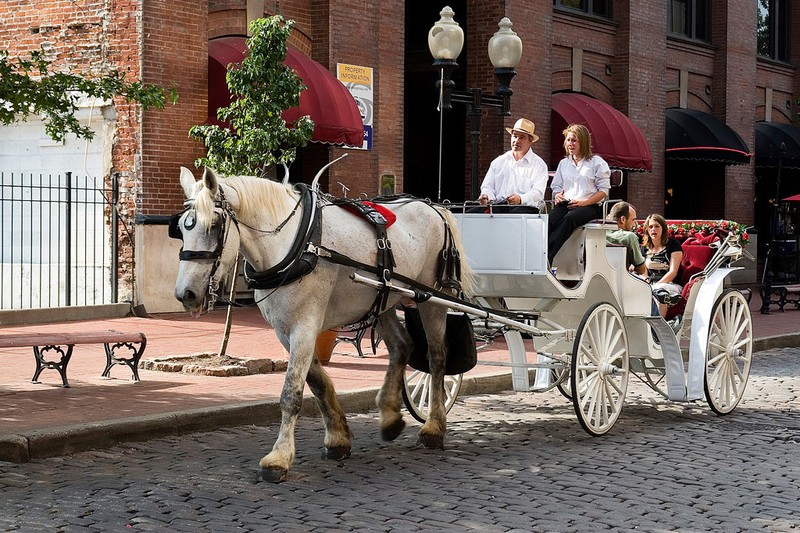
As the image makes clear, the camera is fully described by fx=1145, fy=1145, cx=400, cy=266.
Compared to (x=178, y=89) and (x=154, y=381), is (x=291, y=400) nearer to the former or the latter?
(x=154, y=381)

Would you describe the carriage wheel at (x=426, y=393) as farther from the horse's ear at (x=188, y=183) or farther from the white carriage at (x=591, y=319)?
the horse's ear at (x=188, y=183)

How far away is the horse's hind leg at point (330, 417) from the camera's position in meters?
7.50

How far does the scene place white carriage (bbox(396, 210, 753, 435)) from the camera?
28.4ft

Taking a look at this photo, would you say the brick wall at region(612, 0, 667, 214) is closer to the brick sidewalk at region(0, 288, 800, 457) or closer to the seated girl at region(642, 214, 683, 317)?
the brick sidewalk at region(0, 288, 800, 457)

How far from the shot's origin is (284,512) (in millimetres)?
6117

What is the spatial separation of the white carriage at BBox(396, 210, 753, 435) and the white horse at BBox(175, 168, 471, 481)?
1.96ft

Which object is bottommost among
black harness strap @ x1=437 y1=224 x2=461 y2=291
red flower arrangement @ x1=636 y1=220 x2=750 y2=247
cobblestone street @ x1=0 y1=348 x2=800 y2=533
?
cobblestone street @ x1=0 y1=348 x2=800 y2=533

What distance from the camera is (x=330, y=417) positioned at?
7.55 meters

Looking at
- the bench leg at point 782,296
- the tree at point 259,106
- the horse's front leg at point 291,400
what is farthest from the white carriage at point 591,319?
the bench leg at point 782,296

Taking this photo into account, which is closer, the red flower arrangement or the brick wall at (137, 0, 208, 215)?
the red flower arrangement

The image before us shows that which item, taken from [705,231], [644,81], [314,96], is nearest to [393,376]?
[705,231]

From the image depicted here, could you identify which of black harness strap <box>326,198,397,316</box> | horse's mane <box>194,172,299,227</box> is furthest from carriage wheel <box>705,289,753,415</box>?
horse's mane <box>194,172,299,227</box>

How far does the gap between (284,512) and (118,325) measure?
33.6 ft

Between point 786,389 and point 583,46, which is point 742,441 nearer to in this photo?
point 786,389
